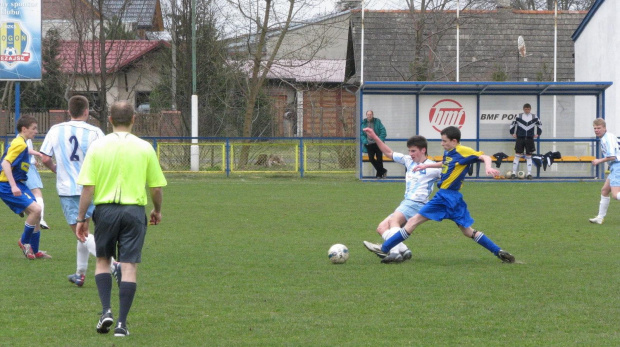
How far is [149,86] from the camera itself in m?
40.1

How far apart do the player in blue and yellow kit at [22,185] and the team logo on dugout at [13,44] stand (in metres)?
13.2

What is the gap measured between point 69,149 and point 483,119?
57.3 ft

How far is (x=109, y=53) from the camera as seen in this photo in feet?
122

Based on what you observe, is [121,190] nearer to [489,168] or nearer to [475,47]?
[489,168]

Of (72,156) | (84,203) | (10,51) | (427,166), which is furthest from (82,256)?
(10,51)

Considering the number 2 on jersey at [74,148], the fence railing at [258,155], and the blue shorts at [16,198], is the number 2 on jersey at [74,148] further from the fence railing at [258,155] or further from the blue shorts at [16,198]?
the fence railing at [258,155]

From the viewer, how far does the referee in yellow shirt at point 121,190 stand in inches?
219

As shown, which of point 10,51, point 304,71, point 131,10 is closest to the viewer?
point 10,51

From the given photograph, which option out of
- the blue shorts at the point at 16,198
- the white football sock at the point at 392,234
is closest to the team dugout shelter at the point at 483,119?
the white football sock at the point at 392,234

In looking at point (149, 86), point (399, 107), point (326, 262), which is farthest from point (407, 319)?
point (149, 86)

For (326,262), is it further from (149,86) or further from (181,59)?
(149,86)

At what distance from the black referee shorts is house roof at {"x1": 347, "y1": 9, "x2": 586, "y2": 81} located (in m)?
26.3

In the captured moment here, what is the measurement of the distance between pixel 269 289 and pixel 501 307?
6.47 feet

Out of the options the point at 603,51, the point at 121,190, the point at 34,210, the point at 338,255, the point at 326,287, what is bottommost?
the point at 326,287
